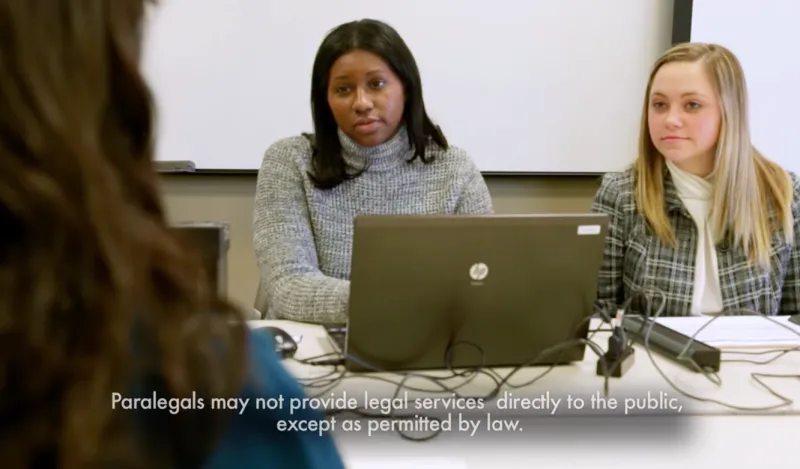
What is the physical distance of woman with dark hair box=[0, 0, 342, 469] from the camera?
0.37 m

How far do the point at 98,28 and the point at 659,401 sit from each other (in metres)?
0.96

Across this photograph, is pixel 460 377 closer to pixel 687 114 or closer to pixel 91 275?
pixel 91 275

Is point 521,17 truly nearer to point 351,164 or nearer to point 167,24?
point 351,164

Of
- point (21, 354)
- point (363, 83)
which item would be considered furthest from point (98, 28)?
point (363, 83)

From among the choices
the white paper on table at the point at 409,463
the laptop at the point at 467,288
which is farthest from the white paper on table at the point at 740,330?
the white paper on table at the point at 409,463

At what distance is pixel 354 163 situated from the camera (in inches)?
72.3

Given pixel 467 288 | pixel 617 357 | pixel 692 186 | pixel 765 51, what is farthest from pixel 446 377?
pixel 765 51

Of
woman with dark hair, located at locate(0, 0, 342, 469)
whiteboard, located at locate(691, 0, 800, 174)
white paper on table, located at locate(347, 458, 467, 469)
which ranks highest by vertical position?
whiteboard, located at locate(691, 0, 800, 174)

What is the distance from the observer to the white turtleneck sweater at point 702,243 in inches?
66.7

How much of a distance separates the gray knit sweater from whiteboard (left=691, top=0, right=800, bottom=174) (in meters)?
1.13

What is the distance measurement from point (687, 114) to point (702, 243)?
301 mm

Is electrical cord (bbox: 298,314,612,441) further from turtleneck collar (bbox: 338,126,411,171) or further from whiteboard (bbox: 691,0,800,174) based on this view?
whiteboard (bbox: 691,0,800,174)

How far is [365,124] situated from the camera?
1764 mm

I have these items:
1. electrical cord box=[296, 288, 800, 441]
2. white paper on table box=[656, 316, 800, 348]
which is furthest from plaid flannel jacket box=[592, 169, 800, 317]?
electrical cord box=[296, 288, 800, 441]
